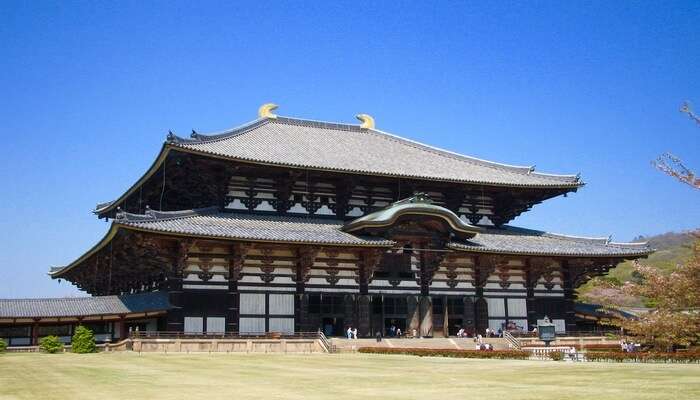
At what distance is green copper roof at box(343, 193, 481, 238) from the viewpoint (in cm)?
3944

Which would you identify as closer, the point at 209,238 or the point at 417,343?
the point at 209,238

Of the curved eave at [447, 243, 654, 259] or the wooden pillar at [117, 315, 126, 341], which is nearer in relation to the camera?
the wooden pillar at [117, 315, 126, 341]

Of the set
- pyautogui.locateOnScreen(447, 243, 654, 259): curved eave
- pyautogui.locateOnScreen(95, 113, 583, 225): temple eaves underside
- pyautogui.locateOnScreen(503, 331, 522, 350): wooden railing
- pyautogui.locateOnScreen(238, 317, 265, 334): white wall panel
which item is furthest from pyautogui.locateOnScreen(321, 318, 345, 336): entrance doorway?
pyautogui.locateOnScreen(503, 331, 522, 350): wooden railing

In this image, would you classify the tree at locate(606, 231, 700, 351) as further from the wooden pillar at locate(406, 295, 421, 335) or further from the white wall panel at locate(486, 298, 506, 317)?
the white wall panel at locate(486, 298, 506, 317)

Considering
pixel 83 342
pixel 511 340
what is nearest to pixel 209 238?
pixel 83 342

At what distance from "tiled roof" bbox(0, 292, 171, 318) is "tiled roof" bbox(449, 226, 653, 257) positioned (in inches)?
677

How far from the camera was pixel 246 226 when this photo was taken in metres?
38.6

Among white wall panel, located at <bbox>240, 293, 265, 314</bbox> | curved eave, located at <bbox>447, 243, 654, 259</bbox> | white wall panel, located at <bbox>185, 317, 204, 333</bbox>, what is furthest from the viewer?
curved eave, located at <bbox>447, 243, 654, 259</bbox>

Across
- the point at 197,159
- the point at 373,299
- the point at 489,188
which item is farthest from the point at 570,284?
the point at 197,159

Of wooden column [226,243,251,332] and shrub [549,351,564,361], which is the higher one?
wooden column [226,243,251,332]

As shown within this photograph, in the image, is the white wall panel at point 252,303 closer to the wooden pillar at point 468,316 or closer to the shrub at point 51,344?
the shrub at point 51,344

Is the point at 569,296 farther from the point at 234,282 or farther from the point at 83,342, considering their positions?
the point at 83,342

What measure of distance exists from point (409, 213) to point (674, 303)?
26057 millimetres

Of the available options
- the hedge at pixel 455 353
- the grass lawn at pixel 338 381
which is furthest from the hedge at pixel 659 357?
the hedge at pixel 455 353
